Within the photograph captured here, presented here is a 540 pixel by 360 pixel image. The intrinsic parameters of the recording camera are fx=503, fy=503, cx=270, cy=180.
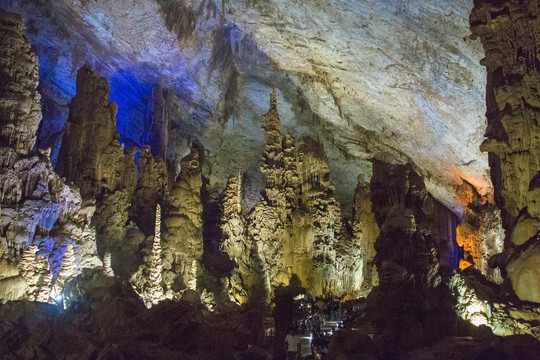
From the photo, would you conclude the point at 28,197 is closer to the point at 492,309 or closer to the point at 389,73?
the point at 492,309

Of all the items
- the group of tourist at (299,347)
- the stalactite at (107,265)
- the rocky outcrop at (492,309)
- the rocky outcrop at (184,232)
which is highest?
the rocky outcrop at (184,232)

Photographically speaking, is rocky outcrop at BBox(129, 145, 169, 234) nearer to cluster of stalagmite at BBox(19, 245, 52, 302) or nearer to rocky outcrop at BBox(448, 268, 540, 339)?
cluster of stalagmite at BBox(19, 245, 52, 302)

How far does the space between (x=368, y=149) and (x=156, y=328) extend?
17.8 m

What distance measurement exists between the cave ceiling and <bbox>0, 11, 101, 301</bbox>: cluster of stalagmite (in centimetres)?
589

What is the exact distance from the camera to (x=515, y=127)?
11.1m

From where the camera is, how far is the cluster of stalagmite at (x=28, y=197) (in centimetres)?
1298

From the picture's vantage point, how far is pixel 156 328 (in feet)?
32.1

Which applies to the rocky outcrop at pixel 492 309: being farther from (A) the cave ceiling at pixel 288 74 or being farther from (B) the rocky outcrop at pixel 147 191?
(B) the rocky outcrop at pixel 147 191

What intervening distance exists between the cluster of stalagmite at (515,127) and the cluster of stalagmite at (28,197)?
37.0ft

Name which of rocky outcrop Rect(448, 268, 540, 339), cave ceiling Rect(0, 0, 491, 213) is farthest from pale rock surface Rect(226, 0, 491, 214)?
rocky outcrop Rect(448, 268, 540, 339)

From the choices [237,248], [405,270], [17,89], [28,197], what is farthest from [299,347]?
[17,89]

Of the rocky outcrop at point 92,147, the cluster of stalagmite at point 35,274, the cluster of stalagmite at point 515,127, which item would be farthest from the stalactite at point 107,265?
the cluster of stalagmite at point 515,127

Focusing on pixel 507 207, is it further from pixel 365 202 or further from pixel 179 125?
pixel 179 125

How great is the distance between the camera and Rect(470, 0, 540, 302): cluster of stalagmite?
10438 mm
